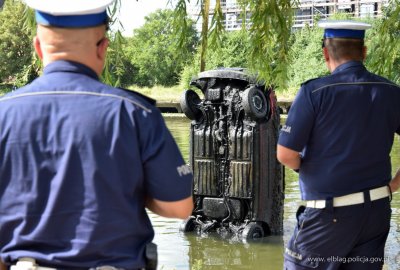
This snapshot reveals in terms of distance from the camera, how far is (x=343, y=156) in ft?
13.2

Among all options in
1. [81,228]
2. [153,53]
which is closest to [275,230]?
[81,228]

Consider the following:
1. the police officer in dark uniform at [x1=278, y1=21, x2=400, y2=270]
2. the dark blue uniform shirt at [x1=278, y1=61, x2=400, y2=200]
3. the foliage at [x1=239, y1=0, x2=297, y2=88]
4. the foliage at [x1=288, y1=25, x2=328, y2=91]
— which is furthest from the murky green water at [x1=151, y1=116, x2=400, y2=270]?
the foliage at [x1=288, y1=25, x2=328, y2=91]

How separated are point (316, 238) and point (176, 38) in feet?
9.73

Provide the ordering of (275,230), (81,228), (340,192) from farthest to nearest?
1. (275,230)
2. (340,192)
3. (81,228)

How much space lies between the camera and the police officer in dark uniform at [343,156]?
13.2 feet

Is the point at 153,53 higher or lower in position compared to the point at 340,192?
lower

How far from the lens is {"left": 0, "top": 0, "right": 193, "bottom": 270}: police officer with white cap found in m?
2.52

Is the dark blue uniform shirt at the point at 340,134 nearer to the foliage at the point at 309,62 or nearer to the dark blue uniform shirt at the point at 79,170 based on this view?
the dark blue uniform shirt at the point at 79,170

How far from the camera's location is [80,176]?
8.29 ft

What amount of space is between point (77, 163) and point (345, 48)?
208cm

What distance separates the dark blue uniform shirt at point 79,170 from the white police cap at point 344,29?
1788 millimetres

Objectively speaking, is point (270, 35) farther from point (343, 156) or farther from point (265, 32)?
point (343, 156)

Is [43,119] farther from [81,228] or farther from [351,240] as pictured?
[351,240]

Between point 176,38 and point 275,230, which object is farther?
point 275,230
